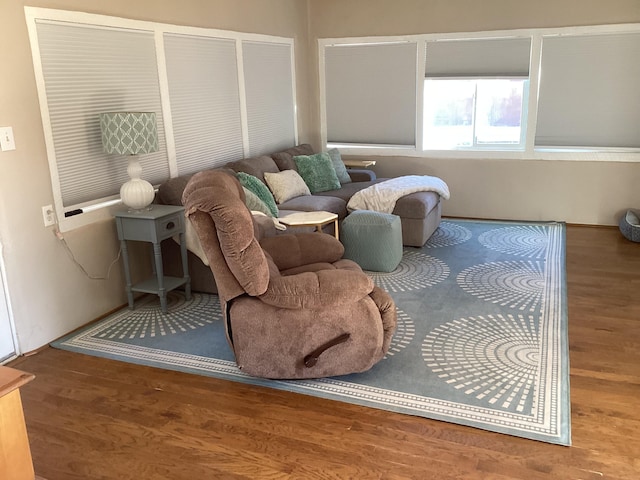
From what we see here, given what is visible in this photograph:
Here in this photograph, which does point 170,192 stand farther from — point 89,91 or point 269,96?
point 269,96

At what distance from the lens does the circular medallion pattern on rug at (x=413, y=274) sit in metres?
4.29

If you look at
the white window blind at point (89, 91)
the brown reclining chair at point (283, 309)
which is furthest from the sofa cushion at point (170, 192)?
the brown reclining chair at point (283, 309)

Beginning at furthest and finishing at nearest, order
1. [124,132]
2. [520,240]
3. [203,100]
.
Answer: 1. [520,240]
2. [203,100]
3. [124,132]

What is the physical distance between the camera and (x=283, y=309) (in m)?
2.80

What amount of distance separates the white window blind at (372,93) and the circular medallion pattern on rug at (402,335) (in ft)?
11.0

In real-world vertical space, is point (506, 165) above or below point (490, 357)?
above

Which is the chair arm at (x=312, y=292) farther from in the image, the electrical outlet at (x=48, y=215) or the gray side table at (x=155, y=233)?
the electrical outlet at (x=48, y=215)

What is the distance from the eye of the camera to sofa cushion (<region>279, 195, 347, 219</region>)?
4967 mm

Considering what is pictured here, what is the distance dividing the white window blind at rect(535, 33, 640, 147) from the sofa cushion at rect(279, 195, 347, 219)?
2460mm

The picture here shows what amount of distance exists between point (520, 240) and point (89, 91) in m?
4.03

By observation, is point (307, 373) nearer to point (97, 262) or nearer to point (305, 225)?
point (305, 225)

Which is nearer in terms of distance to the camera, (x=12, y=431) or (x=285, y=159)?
(x=12, y=431)

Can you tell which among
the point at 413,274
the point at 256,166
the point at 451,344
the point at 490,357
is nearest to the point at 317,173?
the point at 256,166

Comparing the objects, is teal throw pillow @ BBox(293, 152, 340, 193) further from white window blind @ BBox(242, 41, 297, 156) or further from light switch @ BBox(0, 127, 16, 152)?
light switch @ BBox(0, 127, 16, 152)
